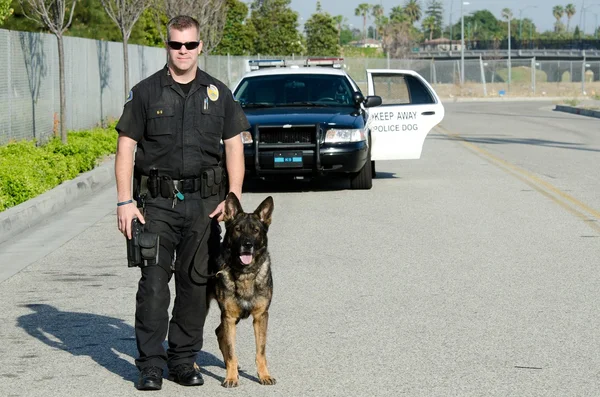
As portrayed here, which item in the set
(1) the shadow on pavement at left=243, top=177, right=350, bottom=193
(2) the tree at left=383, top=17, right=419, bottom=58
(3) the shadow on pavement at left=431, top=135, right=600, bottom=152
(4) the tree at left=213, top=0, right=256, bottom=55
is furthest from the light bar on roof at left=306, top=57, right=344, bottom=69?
(2) the tree at left=383, top=17, right=419, bottom=58

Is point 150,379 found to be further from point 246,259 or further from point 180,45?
point 180,45

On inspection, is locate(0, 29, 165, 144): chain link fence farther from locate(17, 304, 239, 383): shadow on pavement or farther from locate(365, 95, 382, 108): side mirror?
locate(17, 304, 239, 383): shadow on pavement

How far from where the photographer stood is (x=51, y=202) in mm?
14000

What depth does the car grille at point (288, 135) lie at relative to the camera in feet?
51.7

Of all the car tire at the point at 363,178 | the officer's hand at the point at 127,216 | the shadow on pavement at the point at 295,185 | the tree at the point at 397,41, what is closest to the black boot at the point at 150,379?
the officer's hand at the point at 127,216

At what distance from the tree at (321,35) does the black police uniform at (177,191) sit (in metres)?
98.7

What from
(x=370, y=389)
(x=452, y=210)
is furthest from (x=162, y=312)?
(x=452, y=210)

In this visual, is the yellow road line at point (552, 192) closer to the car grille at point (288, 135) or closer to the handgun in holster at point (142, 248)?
the car grille at point (288, 135)

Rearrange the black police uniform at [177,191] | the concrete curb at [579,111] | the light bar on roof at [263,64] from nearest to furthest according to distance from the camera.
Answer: the black police uniform at [177,191] < the light bar on roof at [263,64] < the concrete curb at [579,111]

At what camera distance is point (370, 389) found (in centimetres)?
605

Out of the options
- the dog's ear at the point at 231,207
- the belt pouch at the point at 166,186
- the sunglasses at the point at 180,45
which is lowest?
the dog's ear at the point at 231,207

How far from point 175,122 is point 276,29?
89.1 metres

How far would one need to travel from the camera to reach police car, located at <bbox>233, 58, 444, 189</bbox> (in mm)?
15703

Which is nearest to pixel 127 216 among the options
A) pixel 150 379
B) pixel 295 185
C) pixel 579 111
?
pixel 150 379
